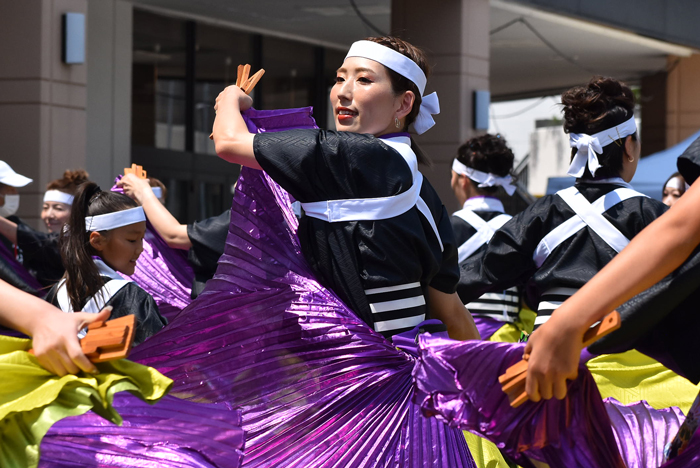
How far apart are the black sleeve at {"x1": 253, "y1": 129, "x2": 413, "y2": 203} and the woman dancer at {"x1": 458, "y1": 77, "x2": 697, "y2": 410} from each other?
3.56ft

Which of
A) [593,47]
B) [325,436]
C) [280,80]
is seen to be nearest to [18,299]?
[325,436]

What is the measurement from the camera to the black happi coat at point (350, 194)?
2.34 metres

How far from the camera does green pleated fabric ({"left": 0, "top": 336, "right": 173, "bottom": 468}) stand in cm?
182

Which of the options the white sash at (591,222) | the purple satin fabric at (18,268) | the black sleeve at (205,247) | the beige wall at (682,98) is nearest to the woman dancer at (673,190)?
the white sash at (591,222)

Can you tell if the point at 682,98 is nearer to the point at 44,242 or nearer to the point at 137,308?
the point at 44,242

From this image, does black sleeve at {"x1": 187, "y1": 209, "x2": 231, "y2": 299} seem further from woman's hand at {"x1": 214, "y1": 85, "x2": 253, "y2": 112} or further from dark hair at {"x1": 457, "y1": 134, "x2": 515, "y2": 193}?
woman's hand at {"x1": 214, "y1": 85, "x2": 253, "y2": 112}

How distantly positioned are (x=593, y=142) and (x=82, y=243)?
Result: 187 centimetres

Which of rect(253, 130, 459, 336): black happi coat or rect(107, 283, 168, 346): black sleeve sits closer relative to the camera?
rect(253, 130, 459, 336): black happi coat

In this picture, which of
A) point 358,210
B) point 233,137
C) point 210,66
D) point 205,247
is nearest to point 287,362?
point 358,210

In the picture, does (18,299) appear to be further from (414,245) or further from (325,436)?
(414,245)

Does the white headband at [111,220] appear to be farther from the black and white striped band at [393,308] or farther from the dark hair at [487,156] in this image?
the dark hair at [487,156]

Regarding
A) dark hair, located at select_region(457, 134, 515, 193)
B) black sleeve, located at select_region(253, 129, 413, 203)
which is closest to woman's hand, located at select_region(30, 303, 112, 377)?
black sleeve, located at select_region(253, 129, 413, 203)

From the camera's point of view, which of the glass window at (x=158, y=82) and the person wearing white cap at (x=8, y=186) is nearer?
the person wearing white cap at (x=8, y=186)

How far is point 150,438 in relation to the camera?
2182mm
